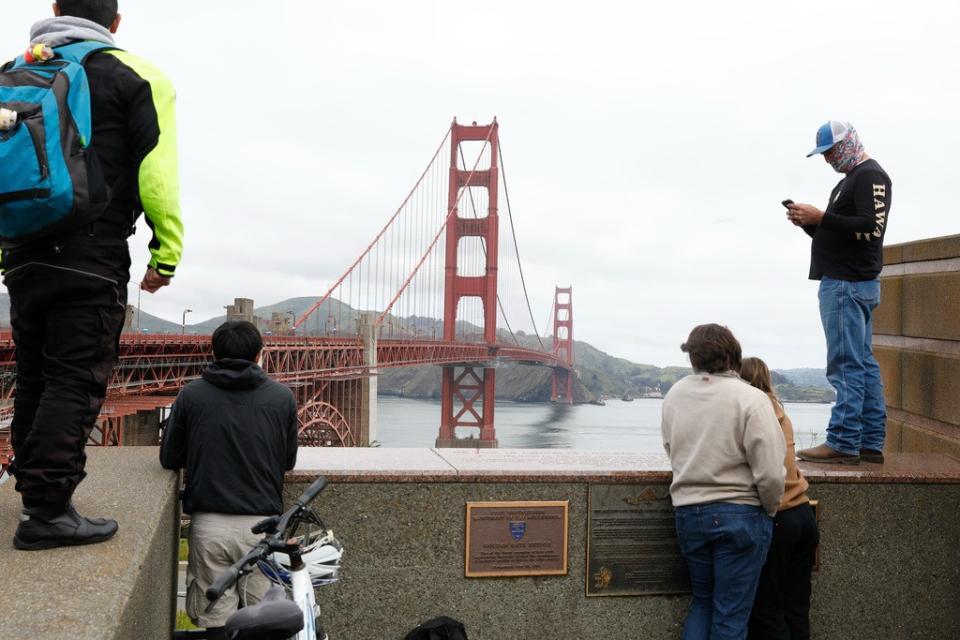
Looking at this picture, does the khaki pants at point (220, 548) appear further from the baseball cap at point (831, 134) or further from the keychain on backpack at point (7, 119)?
the baseball cap at point (831, 134)

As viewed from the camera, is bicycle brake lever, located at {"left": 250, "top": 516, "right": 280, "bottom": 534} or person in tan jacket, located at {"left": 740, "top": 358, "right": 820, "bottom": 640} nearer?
bicycle brake lever, located at {"left": 250, "top": 516, "right": 280, "bottom": 534}

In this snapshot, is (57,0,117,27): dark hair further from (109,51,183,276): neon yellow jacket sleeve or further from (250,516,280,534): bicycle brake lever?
(250,516,280,534): bicycle brake lever

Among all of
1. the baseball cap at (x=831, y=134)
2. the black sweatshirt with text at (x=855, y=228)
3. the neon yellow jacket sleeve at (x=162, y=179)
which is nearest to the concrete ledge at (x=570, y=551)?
the black sweatshirt with text at (x=855, y=228)

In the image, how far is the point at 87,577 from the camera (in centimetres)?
169

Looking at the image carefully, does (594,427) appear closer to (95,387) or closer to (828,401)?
(828,401)

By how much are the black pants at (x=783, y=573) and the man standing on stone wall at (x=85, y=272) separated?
2178 millimetres

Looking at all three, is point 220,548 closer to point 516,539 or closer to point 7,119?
point 516,539

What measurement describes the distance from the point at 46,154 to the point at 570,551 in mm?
2359

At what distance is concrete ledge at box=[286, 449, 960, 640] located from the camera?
10.3ft

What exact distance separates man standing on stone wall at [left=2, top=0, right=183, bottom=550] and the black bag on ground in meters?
1.37

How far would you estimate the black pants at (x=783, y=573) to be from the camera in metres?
2.93

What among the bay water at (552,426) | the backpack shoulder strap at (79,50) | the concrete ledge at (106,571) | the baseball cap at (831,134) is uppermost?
the baseball cap at (831,134)

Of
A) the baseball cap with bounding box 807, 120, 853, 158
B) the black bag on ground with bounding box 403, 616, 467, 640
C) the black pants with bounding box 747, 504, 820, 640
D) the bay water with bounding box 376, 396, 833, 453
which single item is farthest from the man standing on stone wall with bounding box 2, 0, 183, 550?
the bay water with bounding box 376, 396, 833, 453

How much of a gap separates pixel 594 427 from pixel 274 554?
57.7m
